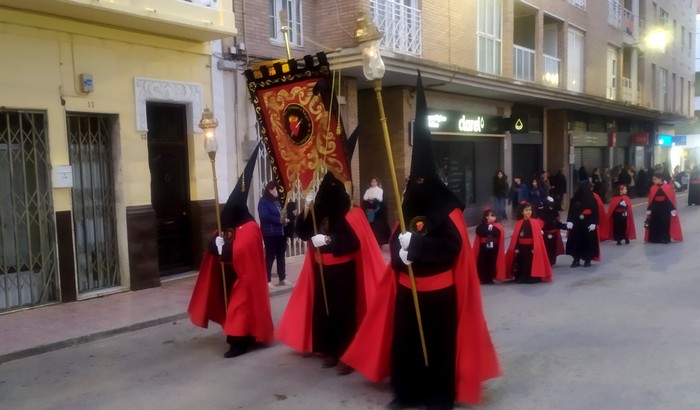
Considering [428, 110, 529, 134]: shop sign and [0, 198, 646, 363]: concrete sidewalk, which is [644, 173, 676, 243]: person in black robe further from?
[0, 198, 646, 363]: concrete sidewalk

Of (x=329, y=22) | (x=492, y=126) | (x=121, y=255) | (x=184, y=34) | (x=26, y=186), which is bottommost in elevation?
(x=121, y=255)

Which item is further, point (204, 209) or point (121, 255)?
point (204, 209)

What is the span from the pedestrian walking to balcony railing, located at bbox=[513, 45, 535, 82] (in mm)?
3599

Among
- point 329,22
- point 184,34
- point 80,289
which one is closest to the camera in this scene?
point 80,289

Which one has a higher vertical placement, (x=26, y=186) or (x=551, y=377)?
(x=26, y=186)

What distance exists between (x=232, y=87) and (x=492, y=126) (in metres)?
9.99

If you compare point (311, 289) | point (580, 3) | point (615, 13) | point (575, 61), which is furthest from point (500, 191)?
point (615, 13)

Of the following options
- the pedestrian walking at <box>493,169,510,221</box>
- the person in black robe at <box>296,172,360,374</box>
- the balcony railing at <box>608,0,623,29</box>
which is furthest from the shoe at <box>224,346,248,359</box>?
the balcony railing at <box>608,0,623,29</box>

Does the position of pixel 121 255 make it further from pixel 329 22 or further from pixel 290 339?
pixel 329 22

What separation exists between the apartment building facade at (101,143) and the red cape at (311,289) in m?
4.61

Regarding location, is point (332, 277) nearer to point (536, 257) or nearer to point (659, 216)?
point (536, 257)

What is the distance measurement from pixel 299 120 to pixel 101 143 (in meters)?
5.05

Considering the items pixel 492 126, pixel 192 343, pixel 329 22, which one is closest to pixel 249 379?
pixel 192 343

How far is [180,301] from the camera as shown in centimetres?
926
